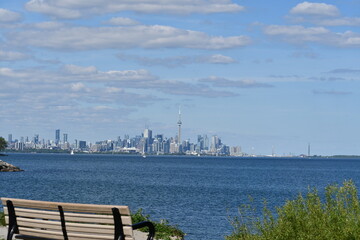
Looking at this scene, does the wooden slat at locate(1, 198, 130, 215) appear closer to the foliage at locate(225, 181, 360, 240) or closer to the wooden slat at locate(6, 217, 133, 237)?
the wooden slat at locate(6, 217, 133, 237)

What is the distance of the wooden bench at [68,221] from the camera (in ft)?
32.9

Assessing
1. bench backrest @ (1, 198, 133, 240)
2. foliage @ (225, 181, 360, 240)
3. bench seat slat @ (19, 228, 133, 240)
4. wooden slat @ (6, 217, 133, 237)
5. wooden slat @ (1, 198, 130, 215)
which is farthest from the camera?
foliage @ (225, 181, 360, 240)

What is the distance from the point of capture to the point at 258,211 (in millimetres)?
42375

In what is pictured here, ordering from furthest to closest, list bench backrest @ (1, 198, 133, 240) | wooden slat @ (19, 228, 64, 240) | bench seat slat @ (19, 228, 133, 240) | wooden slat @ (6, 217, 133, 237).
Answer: wooden slat @ (19, 228, 64, 240) < bench seat slat @ (19, 228, 133, 240) < wooden slat @ (6, 217, 133, 237) < bench backrest @ (1, 198, 133, 240)

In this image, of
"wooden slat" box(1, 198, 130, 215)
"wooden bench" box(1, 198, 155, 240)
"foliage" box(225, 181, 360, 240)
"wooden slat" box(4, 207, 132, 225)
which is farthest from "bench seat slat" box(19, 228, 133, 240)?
"foliage" box(225, 181, 360, 240)

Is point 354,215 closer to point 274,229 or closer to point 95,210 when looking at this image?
point 274,229

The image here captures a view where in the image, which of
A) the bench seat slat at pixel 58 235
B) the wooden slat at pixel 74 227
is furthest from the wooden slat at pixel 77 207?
the bench seat slat at pixel 58 235

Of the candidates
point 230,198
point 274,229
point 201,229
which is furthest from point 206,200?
point 274,229

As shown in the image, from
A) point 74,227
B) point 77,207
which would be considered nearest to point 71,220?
point 74,227

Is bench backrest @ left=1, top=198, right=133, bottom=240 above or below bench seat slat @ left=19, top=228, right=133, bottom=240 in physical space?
above

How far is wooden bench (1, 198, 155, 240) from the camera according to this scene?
10016 mm

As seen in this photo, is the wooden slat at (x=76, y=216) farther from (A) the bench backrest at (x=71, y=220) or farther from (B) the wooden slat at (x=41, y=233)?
(B) the wooden slat at (x=41, y=233)

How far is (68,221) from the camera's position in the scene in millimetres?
10711

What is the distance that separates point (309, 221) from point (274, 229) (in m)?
0.82
